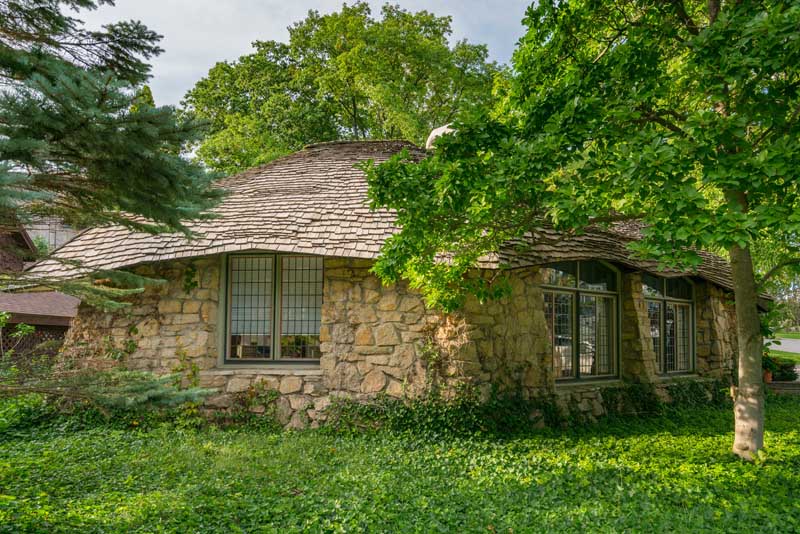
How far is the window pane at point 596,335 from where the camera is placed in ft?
32.1

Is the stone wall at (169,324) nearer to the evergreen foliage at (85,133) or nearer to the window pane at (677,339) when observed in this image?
the evergreen foliage at (85,133)

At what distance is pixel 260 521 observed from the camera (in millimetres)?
4469

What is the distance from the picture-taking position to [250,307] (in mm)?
8375

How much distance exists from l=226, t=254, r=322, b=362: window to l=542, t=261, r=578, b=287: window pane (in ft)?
11.9

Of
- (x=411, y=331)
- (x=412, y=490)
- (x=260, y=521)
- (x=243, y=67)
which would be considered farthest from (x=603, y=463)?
(x=243, y=67)

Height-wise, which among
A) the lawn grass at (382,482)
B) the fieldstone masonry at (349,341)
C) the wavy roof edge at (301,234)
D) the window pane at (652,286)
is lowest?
the lawn grass at (382,482)

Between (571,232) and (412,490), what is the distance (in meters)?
3.99

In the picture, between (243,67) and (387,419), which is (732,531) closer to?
(387,419)

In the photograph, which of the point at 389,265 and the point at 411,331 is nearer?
the point at 389,265

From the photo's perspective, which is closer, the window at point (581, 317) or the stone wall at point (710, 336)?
the window at point (581, 317)

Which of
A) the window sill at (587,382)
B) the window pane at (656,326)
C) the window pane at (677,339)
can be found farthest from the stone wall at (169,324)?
the window pane at (677,339)

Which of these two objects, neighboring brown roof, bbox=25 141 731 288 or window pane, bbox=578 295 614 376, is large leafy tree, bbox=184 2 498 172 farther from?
window pane, bbox=578 295 614 376

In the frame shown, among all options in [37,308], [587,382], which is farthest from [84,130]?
[37,308]

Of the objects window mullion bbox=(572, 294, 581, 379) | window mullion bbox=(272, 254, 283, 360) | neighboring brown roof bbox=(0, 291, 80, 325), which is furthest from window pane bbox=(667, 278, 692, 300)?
neighboring brown roof bbox=(0, 291, 80, 325)
